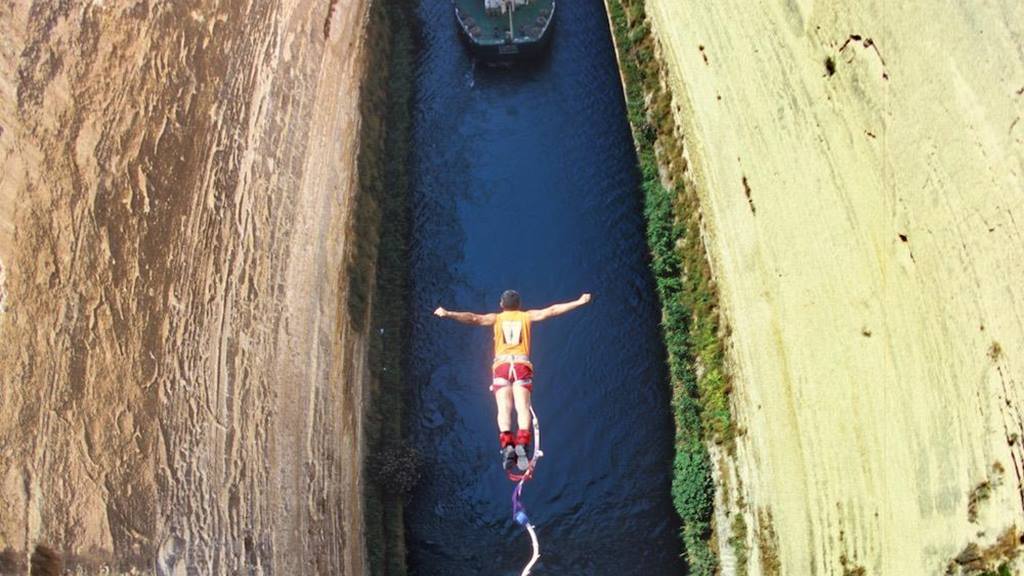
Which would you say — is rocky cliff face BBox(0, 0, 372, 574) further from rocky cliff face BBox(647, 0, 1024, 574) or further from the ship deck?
rocky cliff face BBox(647, 0, 1024, 574)

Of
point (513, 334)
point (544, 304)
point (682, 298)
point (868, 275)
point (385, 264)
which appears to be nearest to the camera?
point (868, 275)

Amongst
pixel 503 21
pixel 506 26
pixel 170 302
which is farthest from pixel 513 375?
pixel 503 21

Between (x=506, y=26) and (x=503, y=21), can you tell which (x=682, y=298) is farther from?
(x=503, y=21)

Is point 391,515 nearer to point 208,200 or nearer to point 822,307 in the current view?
point 208,200

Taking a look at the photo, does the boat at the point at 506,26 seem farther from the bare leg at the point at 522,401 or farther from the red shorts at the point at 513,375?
the bare leg at the point at 522,401

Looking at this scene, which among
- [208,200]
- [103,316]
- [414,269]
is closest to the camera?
[103,316]

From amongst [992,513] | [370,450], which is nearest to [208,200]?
[370,450]

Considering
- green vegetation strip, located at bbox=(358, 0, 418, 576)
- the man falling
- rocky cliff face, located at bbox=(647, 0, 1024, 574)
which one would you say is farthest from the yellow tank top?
rocky cliff face, located at bbox=(647, 0, 1024, 574)

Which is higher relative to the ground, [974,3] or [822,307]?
[974,3]
